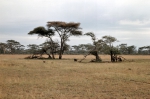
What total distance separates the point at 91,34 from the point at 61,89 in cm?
2700

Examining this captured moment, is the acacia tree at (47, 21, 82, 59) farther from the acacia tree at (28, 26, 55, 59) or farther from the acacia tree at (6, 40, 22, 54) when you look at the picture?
the acacia tree at (6, 40, 22, 54)

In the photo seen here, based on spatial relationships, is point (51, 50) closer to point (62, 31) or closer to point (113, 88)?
point (62, 31)

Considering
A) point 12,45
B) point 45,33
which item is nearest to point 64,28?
point 45,33

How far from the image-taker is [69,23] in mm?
40812

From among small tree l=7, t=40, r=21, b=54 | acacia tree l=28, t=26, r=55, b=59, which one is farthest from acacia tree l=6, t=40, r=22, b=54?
acacia tree l=28, t=26, r=55, b=59

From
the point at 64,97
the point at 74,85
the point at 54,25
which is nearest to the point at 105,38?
the point at 54,25

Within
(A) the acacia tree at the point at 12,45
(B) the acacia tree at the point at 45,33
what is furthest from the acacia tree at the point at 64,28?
(A) the acacia tree at the point at 12,45

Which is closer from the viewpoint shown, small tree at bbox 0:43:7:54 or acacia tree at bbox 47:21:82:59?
acacia tree at bbox 47:21:82:59

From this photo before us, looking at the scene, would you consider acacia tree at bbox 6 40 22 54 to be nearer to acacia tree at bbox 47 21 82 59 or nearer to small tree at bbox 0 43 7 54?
small tree at bbox 0 43 7 54

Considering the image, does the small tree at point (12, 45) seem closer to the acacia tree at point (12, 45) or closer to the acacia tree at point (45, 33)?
the acacia tree at point (12, 45)

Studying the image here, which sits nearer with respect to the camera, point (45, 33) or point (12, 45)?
point (45, 33)

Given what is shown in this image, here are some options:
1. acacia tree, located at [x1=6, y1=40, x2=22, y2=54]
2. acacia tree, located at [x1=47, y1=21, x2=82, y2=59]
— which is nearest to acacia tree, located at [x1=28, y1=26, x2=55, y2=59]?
acacia tree, located at [x1=47, y1=21, x2=82, y2=59]

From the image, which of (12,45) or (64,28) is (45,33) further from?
(12,45)

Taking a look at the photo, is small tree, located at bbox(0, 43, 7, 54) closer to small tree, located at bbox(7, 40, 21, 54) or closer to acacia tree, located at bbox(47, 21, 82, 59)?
small tree, located at bbox(7, 40, 21, 54)
